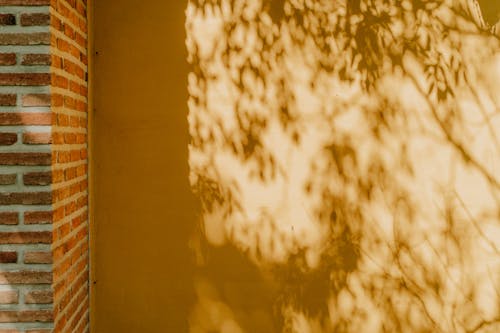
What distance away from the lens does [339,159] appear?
420 centimetres

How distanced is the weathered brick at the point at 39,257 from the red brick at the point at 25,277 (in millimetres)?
61

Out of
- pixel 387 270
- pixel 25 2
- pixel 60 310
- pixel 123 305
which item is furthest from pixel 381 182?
pixel 25 2

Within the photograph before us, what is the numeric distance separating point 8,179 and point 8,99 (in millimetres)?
435

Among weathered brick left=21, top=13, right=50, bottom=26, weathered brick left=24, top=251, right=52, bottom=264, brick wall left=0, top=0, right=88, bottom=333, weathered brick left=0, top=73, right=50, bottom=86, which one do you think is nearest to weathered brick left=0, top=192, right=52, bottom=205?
brick wall left=0, top=0, right=88, bottom=333

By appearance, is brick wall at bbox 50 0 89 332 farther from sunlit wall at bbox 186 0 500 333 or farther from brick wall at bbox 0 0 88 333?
sunlit wall at bbox 186 0 500 333

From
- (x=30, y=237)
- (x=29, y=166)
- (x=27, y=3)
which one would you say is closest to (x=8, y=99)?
(x=29, y=166)

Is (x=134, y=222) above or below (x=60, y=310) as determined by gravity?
above

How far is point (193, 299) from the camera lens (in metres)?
4.22

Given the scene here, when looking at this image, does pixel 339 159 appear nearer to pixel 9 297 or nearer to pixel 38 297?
pixel 38 297

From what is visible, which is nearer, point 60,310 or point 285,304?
point 60,310

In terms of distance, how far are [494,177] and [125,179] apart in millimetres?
2774

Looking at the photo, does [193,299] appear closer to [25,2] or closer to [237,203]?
[237,203]

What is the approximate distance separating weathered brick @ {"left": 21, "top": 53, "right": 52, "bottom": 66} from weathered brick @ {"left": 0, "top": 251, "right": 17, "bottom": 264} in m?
1.04

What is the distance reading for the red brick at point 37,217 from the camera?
3.09 m
